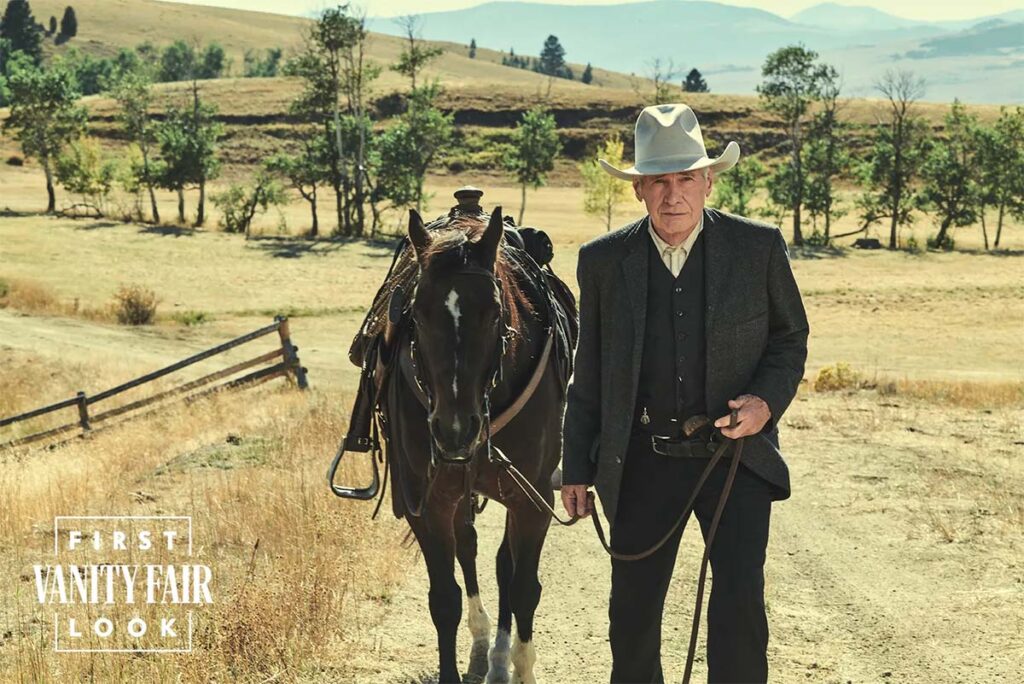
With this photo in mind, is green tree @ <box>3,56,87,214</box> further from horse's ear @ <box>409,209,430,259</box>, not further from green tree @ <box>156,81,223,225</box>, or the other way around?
horse's ear @ <box>409,209,430,259</box>

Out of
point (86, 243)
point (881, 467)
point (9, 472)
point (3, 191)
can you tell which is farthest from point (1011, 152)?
point (3, 191)

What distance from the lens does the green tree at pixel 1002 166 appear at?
189ft

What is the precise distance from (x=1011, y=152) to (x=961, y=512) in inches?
2181

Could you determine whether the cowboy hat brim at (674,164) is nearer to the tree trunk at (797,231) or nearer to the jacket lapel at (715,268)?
the jacket lapel at (715,268)

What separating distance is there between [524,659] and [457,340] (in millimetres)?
2367

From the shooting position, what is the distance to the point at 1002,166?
57.9 meters

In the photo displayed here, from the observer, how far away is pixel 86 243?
50312mm

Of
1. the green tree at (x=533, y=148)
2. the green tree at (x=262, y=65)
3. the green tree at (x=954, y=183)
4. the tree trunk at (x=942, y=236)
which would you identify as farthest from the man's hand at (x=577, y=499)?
the green tree at (x=262, y=65)

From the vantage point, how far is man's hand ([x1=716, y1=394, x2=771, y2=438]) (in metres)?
3.85

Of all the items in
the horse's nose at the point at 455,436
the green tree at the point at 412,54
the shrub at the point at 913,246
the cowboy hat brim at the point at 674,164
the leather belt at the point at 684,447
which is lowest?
the shrub at the point at 913,246

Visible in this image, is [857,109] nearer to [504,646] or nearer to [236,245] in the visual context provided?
[236,245]

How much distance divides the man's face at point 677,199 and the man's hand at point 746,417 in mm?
695

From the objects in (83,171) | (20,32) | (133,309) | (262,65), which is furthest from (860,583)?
(262,65)

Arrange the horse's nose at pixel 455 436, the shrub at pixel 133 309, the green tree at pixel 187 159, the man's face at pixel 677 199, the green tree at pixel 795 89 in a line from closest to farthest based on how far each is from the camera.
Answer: the man's face at pixel 677 199 < the horse's nose at pixel 455 436 < the shrub at pixel 133 309 < the green tree at pixel 795 89 < the green tree at pixel 187 159
